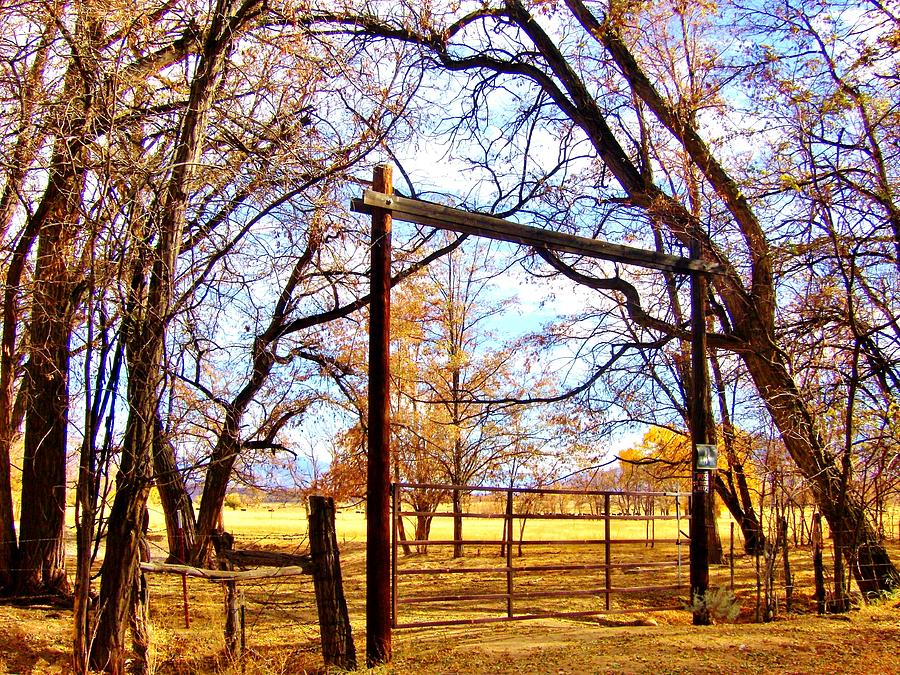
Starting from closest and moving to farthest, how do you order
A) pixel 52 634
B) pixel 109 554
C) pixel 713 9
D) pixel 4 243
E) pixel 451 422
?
pixel 109 554, pixel 52 634, pixel 4 243, pixel 713 9, pixel 451 422

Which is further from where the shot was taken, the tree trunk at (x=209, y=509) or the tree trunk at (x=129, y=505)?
the tree trunk at (x=209, y=509)

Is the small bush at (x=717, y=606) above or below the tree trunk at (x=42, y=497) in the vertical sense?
below

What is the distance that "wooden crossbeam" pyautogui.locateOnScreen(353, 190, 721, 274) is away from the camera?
6.55m

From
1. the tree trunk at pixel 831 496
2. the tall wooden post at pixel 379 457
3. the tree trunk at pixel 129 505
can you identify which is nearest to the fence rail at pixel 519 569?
the tall wooden post at pixel 379 457

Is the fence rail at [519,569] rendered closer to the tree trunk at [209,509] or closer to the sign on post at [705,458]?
the sign on post at [705,458]

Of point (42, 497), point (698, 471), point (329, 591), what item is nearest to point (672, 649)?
point (698, 471)

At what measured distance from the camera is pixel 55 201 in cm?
709

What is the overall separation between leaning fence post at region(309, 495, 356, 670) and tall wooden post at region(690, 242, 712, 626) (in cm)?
437

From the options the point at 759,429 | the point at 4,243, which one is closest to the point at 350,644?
the point at 4,243

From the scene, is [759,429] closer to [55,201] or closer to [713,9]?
[713,9]

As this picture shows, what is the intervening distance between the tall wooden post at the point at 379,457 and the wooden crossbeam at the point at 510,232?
0.15 metres

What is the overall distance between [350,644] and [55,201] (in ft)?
16.0

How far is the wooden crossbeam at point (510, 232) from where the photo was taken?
258 inches

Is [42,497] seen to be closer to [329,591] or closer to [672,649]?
[329,591]
